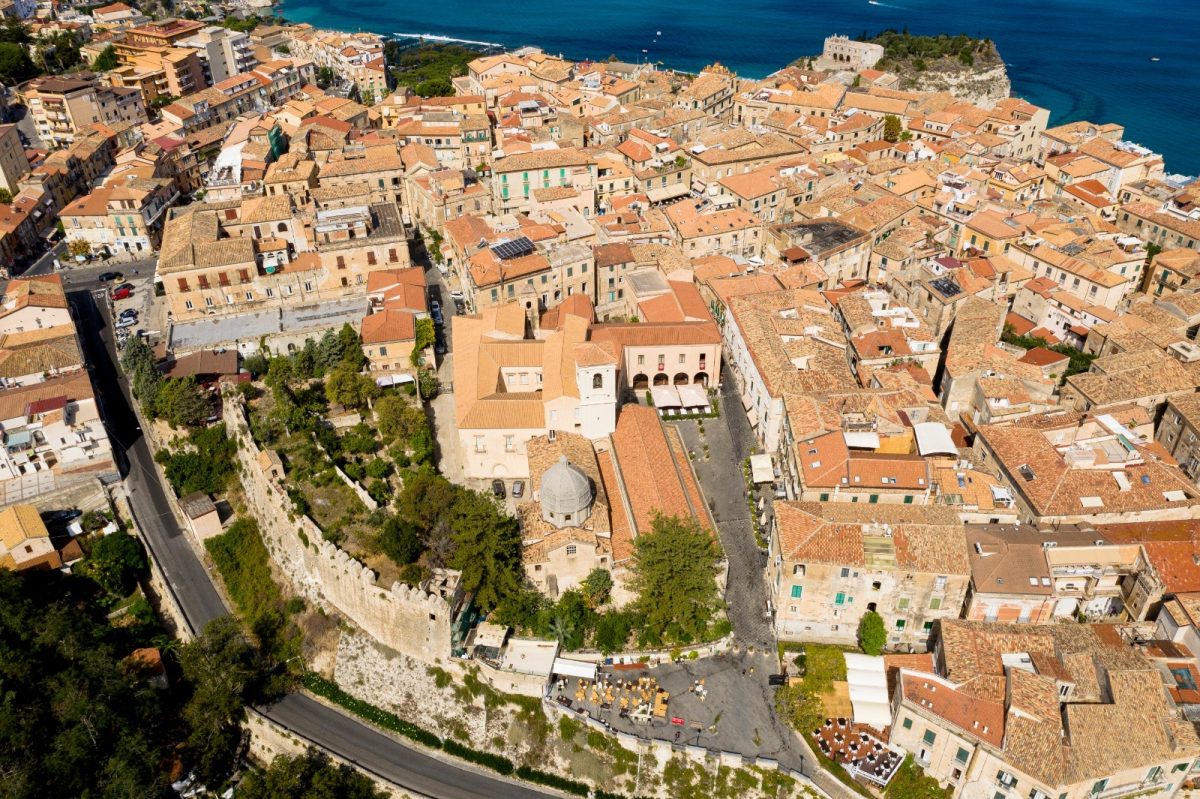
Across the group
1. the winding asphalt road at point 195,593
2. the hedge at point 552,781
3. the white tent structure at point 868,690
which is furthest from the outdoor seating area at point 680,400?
the winding asphalt road at point 195,593

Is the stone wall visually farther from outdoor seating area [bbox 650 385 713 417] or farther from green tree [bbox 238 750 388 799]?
outdoor seating area [bbox 650 385 713 417]

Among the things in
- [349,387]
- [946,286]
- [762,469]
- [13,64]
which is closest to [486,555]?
[762,469]

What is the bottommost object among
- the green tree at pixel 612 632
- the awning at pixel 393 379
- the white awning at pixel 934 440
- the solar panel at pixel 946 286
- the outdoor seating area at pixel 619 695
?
the outdoor seating area at pixel 619 695

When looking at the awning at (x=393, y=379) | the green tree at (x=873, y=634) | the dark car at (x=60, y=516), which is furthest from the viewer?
the awning at (x=393, y=379)

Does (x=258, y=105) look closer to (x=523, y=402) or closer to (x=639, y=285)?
(x=639, y=285)

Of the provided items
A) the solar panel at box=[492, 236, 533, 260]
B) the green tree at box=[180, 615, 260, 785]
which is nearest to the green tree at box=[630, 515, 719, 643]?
the green tree at box=[180, 615, 260, 785]

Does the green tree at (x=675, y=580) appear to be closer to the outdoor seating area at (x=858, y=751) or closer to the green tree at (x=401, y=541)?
the outdoor seating area at (x=858, y=751)

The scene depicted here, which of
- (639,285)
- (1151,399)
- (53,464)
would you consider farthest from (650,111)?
(53,464)
